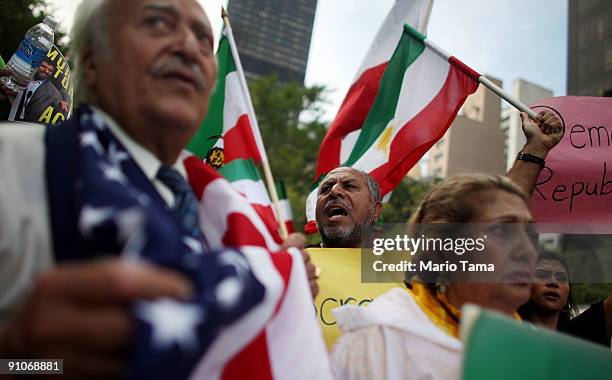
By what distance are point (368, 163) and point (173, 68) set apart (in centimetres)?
292

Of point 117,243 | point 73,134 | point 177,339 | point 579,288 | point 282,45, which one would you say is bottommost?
point 579,288

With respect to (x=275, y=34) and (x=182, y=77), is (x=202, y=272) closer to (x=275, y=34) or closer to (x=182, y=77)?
(x=182, y=77)

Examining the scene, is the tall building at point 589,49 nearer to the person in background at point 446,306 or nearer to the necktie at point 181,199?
the person in background at point 446,306

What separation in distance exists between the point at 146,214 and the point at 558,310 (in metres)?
2.49

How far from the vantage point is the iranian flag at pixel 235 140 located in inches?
70.6

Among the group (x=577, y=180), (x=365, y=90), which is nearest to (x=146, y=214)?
(x=577, y=180)

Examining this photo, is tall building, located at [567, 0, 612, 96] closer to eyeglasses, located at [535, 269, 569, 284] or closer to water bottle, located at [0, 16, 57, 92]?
eyeglasses, located at [535, 269, 569, 284]

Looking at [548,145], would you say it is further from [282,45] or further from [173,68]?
[282,45]

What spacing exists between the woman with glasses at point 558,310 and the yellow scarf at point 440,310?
1051mm

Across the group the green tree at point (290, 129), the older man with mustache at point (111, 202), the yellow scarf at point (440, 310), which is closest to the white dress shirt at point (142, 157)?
the older man with mustache at point (111, 202)

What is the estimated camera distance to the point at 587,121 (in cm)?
325

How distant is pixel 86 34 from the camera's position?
125 centimetres

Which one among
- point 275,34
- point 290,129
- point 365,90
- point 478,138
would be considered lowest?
point 478,138

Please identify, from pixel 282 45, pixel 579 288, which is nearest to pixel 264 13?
pixel 282 45
